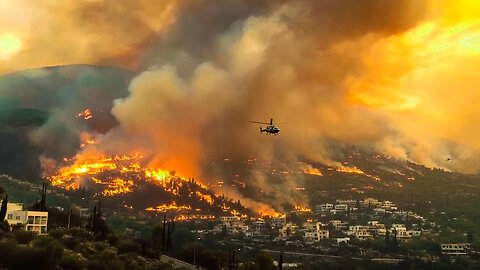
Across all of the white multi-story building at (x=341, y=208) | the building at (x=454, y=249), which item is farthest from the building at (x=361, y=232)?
the white multi-story building at (x=341, y=208)

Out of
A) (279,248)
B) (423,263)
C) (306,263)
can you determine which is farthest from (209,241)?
(423,263)

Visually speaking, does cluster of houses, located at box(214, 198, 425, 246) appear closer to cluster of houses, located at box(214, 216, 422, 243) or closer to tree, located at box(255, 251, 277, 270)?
cluster of houses, located at box(214, 216, 422, 243)

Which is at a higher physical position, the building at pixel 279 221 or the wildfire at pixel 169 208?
the wildfire at pixel 169 208

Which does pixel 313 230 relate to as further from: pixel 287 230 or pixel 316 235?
pixel 287 230

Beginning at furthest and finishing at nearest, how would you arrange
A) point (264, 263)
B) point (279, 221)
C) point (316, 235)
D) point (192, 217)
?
point (192, 217) → point (279, 221) → point (316, 235) → point (264, 263)

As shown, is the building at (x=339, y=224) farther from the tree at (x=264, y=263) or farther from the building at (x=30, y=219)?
the building at (x=30, y=219)

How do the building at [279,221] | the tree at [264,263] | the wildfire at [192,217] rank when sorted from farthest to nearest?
the wildfire at [192,217] < the building at [279,221] < the tree at [264,263]

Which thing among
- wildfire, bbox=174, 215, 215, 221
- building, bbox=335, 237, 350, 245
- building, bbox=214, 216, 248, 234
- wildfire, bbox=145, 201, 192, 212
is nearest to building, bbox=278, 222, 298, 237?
building, bbox=214, 216, 248, 234

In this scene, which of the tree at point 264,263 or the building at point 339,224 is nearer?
the tree at point 264,263

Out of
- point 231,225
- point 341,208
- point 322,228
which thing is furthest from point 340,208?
point 231,225
